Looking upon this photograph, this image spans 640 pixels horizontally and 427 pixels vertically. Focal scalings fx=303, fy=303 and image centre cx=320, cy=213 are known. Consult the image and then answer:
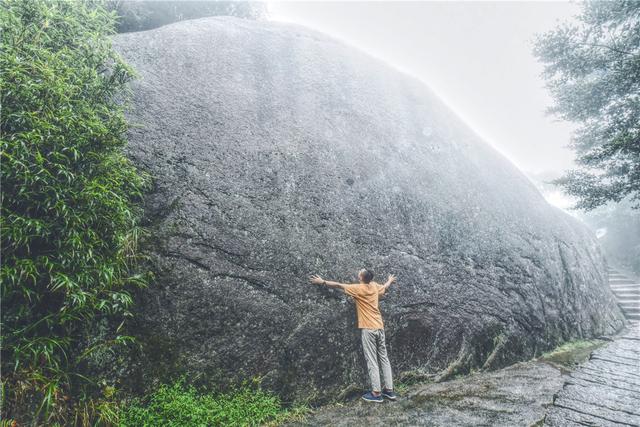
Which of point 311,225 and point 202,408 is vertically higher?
point 311,225

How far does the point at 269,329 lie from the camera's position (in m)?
4.71

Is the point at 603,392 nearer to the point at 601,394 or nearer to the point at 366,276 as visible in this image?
the point at 601,394

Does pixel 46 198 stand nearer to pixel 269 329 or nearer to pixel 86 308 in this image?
pixel 86 308

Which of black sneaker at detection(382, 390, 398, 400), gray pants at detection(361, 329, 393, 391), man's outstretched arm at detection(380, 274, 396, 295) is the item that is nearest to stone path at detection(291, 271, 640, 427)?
black sneaker at detection(382, 390, 398, 400)

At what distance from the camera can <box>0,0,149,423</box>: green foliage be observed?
323 cm

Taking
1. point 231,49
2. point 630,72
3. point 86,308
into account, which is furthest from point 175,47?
point 630,72

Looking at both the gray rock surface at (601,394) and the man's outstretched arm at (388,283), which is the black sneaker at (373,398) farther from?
the gray rock surface at (601,394)

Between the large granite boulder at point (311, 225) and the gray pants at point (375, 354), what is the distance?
0.27m

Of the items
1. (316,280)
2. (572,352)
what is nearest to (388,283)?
(316,280)

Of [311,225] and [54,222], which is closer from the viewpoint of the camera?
[54,222]

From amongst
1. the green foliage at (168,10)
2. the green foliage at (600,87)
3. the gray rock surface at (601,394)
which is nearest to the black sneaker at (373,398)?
the gray rock surface at (601,394)

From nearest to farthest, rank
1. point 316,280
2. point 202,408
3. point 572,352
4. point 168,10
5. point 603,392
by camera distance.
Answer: point 202,408
point 316,280
point 603,392
point 572,352
point 168,10

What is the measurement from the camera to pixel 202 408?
3965 millimetres

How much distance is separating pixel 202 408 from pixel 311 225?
3185 millimetres
